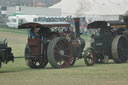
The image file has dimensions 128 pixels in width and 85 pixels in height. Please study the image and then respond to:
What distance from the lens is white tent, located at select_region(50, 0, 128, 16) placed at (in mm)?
64125

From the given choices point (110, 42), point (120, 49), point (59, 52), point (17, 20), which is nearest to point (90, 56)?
point (110, 42)

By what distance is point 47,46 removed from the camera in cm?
1889

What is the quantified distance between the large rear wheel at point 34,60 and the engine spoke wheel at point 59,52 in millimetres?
615

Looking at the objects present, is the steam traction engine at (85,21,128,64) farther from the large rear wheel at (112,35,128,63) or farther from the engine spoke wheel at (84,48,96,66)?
the engine spoke wheel at (84,48,96,66)

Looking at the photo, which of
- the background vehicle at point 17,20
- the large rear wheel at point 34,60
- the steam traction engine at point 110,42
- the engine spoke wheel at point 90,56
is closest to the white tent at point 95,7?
the background vehicle at point 17,20

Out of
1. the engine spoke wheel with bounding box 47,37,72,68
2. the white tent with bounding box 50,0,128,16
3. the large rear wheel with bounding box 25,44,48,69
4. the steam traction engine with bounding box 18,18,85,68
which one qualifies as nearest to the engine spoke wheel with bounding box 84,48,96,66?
the steam traction engine with bounding box 18,18,85,68

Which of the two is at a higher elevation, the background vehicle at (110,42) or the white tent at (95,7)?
the white tent at (95,7)

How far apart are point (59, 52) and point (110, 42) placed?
3733 millimetres

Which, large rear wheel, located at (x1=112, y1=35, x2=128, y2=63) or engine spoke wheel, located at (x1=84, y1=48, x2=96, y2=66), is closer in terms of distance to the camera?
engine spoke wheel, located at (x1=84, y1=48, x2=96, y2=66)

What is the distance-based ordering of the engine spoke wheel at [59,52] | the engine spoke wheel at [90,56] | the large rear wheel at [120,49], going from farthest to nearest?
1. the large rear wheel at [120,49]
2. the engine spoke wheel at [90,56]
3. the engine spoke wheel at [59,52]

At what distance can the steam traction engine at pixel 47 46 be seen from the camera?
729 inches

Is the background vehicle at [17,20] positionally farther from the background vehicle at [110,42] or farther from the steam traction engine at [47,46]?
the steam traction engine at [47,46]

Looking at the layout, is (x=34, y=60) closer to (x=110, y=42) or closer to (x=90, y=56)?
(x=90, y=56)

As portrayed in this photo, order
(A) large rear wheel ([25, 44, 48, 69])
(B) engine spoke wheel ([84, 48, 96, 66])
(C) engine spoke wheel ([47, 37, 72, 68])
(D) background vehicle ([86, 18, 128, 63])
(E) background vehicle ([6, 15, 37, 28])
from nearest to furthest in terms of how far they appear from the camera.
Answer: (C) engine spoke wheel ([47, 37, 72, 68]) → (A) large rear wheel ([25, 44, 48, 69]) → (B) engine spoke wheel ([84, 48, 96, 66]) → (D) background vehicle ([86, 18, 128, 63]) → (E) background vehicle ([6, 15, 37, 28])
